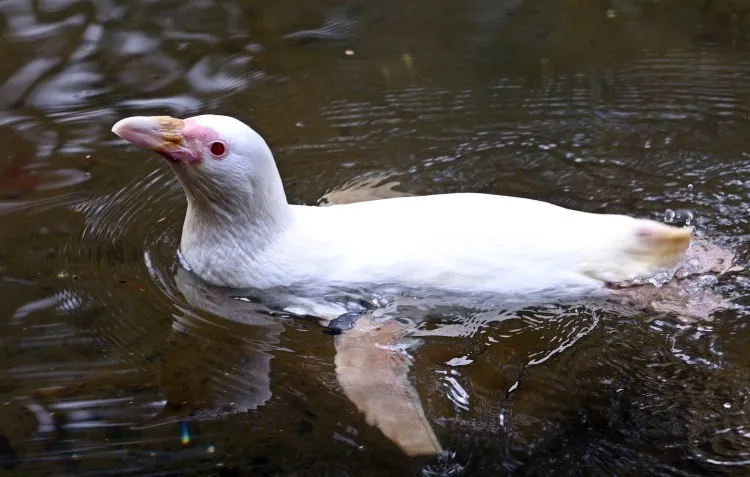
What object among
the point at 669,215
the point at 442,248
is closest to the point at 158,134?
the point at 442,248

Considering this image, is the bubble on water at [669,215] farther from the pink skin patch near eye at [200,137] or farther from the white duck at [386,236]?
the pink skin patch near eye at [200,137]

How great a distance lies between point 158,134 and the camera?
308 centimetres

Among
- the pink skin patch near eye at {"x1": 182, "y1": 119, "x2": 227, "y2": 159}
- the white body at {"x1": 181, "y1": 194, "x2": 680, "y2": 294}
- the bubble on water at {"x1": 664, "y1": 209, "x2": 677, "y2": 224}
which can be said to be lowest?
the bubble on water at {"x1": 664, "y1": 209, "x2": 677, "y2": 224}

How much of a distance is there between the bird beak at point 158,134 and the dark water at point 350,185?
632mm

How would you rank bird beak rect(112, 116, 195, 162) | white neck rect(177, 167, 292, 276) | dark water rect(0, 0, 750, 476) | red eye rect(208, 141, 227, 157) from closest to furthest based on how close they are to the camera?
dark water rect(0, 0, 750, 476) → bird beak rect(112, 116, 195, 162) → red eye rect(208, 141, 227, 157) → white neck rect(177, 167, 292, 276)

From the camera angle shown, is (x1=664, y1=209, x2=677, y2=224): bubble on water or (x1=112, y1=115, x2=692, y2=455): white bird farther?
(x1=664, y1=209, x2=677, y2=224): bubble on water

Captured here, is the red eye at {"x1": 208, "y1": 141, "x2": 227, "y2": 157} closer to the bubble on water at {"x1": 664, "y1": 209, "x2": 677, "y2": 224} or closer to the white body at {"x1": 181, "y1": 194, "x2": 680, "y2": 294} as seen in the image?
the white body at {"x1": 181, "y1": 194, "x2": 680, "y2": 294}

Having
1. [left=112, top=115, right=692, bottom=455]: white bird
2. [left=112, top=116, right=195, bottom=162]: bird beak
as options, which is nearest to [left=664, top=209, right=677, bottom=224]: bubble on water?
[left=112, top=115, right=692, bottom=455]: white bird

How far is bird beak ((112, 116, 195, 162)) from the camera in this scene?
3.04m

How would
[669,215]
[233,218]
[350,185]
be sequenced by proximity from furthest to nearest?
1. [350,185]
2. [669,215]
3. [233,218]

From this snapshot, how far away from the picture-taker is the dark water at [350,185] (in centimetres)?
278

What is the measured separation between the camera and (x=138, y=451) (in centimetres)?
273

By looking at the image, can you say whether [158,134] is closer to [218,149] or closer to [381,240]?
[218,149]

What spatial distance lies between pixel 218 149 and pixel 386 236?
0.70 metres
